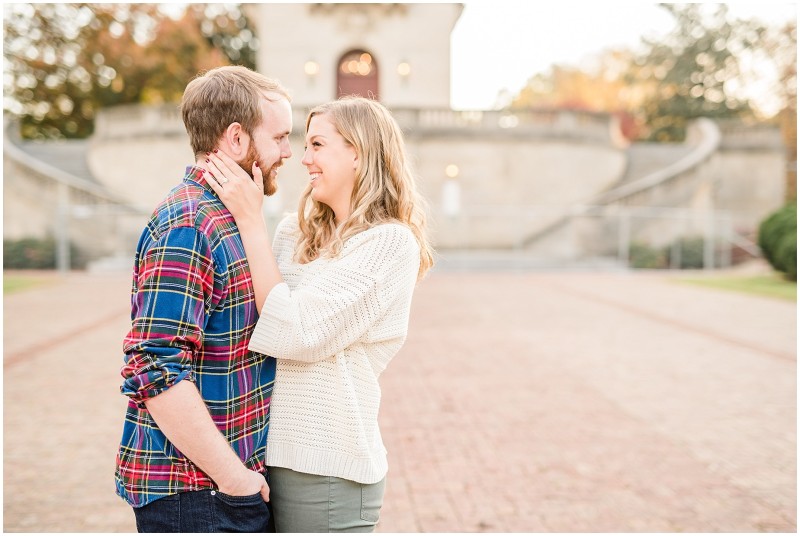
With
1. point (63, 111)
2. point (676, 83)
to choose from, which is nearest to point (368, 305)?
point (63, 111)

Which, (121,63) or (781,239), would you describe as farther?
(121,63)

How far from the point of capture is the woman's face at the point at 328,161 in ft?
7.63

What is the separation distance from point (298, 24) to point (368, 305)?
1152 inches

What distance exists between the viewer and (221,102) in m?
2.12

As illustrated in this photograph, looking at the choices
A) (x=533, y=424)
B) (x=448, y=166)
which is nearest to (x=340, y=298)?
(x=533, y=424)

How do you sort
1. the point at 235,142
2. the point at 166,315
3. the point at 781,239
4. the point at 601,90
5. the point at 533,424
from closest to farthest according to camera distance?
the point at 166,315
the point at 235,142
the point at 533,424
the point at 781,239
the point at 601,90

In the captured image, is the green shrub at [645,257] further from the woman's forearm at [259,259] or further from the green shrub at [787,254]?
the woman's forearm at [259,259]

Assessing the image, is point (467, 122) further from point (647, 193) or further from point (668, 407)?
point (668, 407)

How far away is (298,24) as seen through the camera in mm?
29641

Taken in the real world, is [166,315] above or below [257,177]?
below

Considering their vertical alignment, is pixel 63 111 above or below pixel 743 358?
above

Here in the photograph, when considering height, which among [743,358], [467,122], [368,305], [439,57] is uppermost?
[439,57]

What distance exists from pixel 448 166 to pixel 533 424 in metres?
21.2

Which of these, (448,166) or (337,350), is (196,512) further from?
(448,166)
